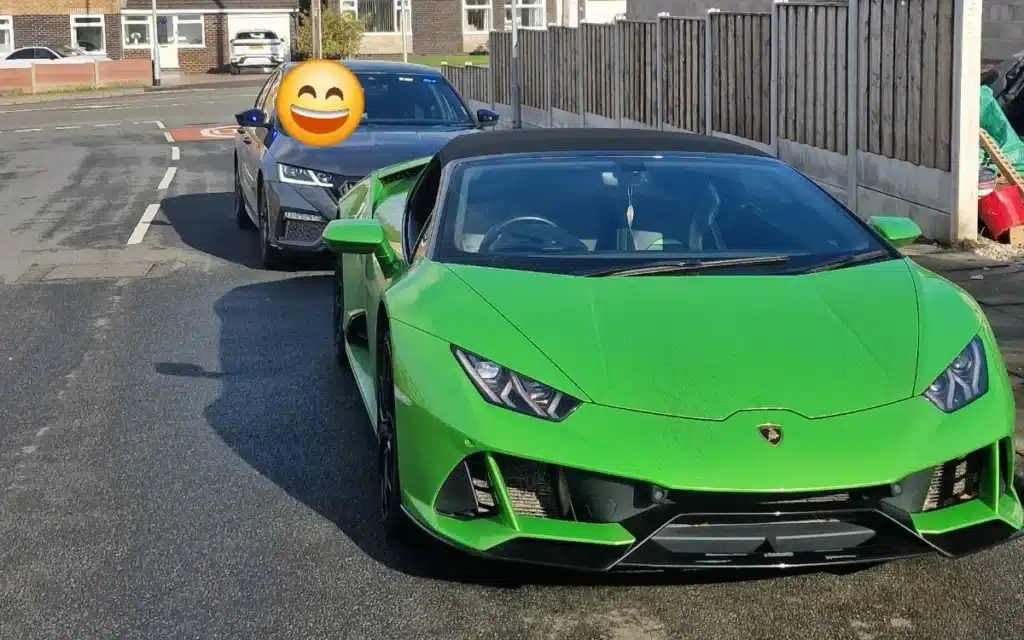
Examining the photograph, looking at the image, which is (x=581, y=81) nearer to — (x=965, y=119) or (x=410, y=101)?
(x=410, y=101)

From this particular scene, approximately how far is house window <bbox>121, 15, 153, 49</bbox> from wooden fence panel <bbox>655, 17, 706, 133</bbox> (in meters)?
56.2

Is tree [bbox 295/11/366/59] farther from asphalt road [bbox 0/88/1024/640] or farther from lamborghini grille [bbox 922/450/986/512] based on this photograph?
lamborghini grille [bbox 922/450/986/512]

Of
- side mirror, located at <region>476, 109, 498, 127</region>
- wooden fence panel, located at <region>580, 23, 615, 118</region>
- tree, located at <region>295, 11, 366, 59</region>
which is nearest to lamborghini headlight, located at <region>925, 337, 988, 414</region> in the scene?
side mirror, located at <region>476, 109, 498, 127</region>

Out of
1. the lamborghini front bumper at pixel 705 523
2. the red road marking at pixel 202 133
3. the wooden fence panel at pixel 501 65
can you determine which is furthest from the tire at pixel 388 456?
the red road marking at pixel 202 133

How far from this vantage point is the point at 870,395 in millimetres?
4359

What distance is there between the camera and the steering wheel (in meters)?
5.53

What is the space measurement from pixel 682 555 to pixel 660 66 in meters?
14.6

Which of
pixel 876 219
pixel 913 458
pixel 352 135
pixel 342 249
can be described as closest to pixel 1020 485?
pixel 876 219

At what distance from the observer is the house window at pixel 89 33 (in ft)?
229

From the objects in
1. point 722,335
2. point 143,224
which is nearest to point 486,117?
point 143,224

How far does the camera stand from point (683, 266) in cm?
523

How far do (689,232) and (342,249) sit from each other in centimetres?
129

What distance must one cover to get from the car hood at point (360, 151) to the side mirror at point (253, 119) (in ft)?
1.23

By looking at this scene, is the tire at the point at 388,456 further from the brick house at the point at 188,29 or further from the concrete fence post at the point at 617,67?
the brick house at the point at 188,29
